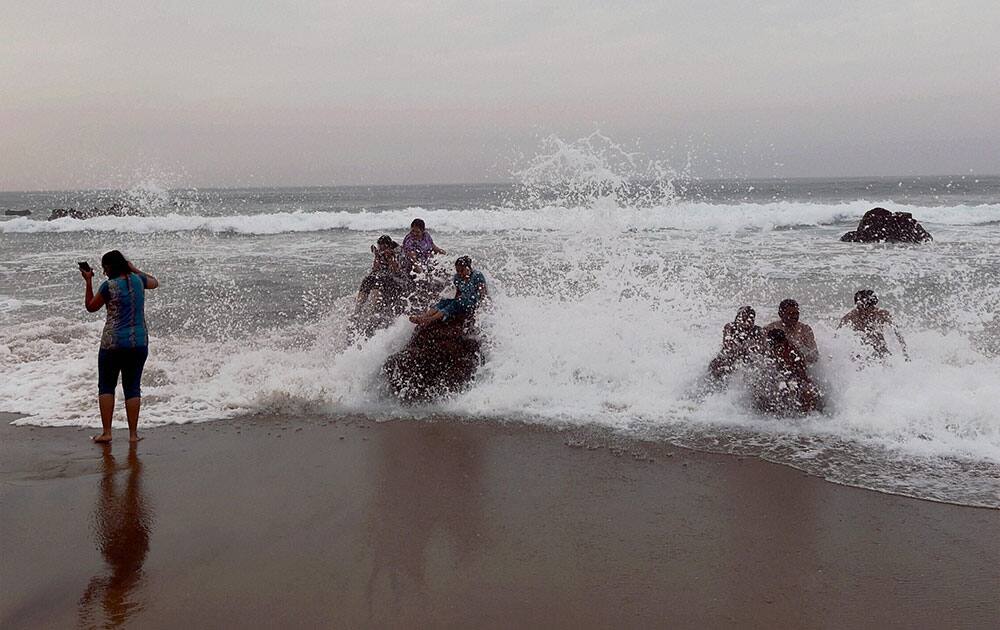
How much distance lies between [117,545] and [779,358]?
Answer: 4.93 metres

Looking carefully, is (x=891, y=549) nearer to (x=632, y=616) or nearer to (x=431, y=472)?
(x=632, y=616)

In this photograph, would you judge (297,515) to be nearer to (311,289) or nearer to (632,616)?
(632,616)

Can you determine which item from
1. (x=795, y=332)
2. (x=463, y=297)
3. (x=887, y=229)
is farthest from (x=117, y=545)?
(x=887, y=229)

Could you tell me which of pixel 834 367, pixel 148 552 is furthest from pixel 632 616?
pixel 834 367

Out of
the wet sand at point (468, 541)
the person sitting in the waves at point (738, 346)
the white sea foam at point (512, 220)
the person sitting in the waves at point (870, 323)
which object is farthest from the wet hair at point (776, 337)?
the white sea foam at point (512, 220)

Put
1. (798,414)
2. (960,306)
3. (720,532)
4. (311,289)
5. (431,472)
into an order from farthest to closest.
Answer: (311,289) < (960,306) < (798,414) < (431,472) < (720,532)

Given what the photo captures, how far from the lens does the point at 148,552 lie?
11.9 ft

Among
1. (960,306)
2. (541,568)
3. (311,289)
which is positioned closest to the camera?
(541,568)

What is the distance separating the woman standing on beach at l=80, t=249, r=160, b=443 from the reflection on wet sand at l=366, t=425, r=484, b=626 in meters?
1.95

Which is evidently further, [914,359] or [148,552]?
[914,359]

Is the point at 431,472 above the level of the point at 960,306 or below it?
below

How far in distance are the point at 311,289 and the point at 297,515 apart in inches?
380

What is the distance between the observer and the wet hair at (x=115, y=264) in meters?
5.32

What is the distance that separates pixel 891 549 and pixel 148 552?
3.77 m
